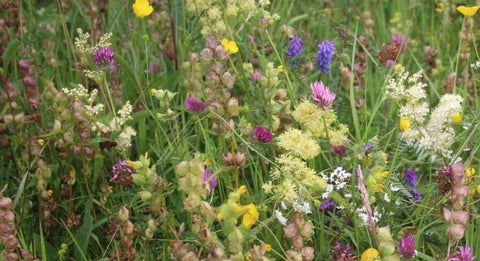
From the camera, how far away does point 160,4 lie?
2.58m

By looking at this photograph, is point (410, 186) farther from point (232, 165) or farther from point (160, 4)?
point (160, 4)

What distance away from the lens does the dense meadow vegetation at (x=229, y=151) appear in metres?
1.54

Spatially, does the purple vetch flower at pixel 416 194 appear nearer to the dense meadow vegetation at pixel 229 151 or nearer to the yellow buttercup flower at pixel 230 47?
the dense meadow vegetation at pixel 229 151

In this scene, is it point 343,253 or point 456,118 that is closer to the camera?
point 343,253

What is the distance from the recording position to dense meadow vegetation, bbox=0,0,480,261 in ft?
5.06

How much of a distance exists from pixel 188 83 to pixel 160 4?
0.60 metres

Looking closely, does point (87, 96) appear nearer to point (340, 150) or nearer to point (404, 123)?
point (340, 150)

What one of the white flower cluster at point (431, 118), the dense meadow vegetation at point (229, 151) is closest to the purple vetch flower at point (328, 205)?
the dense meadow vegetation at point (229, 151)

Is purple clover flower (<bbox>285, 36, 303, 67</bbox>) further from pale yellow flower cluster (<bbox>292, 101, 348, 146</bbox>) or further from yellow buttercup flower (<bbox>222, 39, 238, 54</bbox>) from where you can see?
pale yellow flower cluster (<bbox>292, 101, 348, 146</bbox>)

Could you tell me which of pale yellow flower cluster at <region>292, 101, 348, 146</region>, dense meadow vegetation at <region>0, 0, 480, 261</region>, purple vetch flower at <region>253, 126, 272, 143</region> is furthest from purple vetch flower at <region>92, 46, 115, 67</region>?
pale yellow flower cluster at <region>292, 101, 348, 146</region>

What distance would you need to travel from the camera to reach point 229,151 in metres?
2.04

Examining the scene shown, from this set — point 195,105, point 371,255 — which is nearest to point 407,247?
point 371,255

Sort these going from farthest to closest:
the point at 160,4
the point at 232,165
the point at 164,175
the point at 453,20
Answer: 1. the point at 453,20
2. the point at 160,4
3. the point at 164,175
4. the point at 232,165

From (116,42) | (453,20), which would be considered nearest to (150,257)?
(116,42)
